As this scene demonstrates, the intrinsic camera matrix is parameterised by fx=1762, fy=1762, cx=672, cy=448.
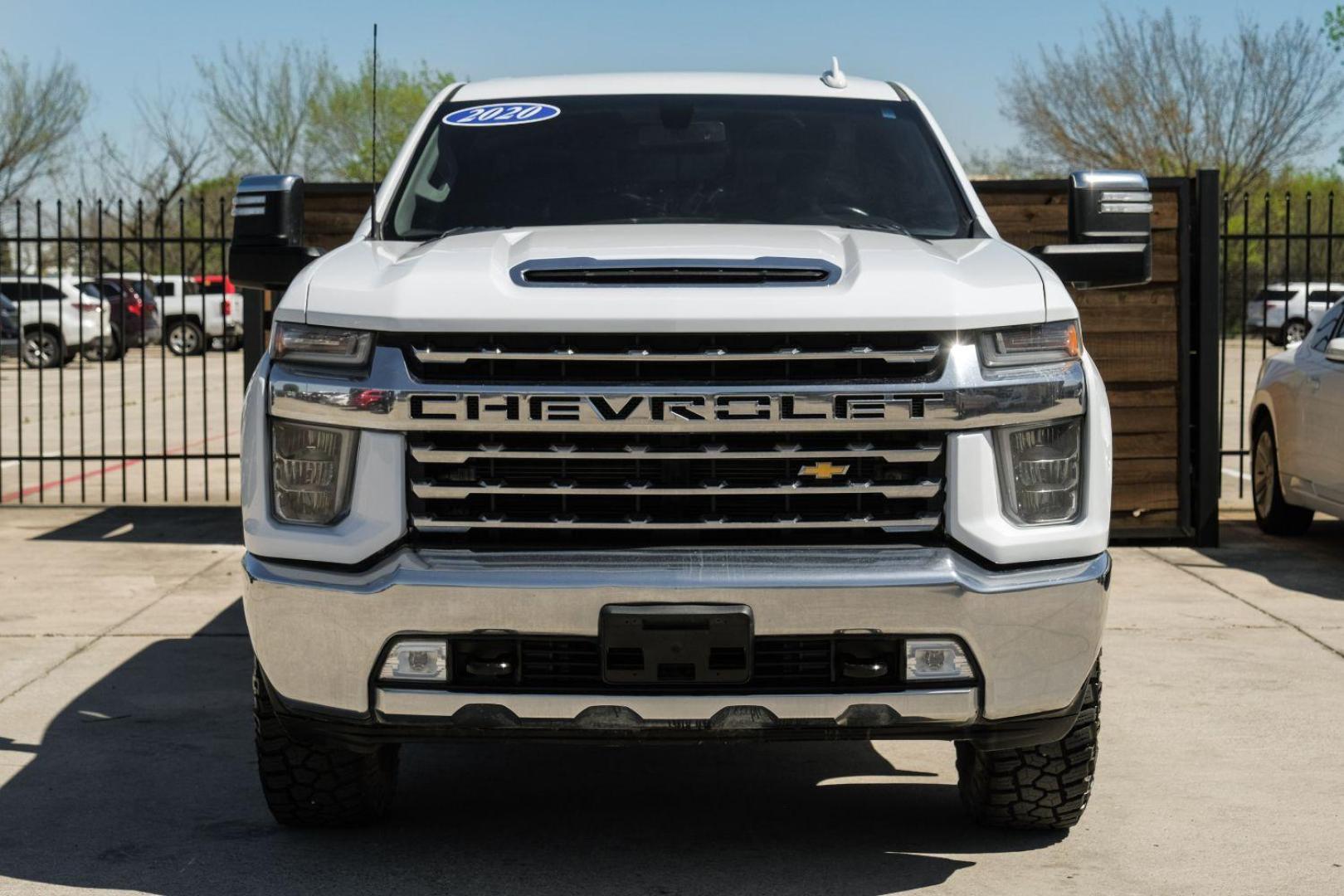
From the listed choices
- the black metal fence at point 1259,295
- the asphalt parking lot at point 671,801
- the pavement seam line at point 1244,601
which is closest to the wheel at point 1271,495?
the black metal fence at point 1259,295

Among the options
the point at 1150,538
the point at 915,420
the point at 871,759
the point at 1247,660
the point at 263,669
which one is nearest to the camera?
the point at 915,420

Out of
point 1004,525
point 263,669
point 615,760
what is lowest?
point 615,760

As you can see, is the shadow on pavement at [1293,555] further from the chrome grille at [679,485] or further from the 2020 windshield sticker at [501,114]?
the chrome grille at [679,485]

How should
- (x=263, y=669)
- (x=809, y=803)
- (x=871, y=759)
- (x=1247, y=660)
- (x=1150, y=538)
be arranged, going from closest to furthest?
(x=263, y=669) → (x=809, y=803) → (x=871, y=759) → (x=1247, y=660) → (x=1150, y=538)

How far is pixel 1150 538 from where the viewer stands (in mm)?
10469

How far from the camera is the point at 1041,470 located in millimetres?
4168

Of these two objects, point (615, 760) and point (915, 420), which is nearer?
point (915, 420)

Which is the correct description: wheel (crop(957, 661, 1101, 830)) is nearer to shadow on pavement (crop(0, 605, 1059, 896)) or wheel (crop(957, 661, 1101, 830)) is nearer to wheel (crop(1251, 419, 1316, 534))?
shadow on pavement (crop(0, 605, 1059, 896))

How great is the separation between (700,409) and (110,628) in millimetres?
4903

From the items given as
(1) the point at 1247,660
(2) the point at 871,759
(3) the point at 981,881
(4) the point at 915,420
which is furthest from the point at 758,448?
(1) the point at 1247,660

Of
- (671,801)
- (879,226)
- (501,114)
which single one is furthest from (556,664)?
(501,114)

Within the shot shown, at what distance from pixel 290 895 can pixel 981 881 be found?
174 centimetres

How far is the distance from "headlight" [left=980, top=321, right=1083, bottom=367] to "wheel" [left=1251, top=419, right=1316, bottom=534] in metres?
6.94

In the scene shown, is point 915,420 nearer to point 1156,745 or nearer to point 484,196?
point 484,196
